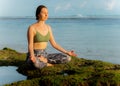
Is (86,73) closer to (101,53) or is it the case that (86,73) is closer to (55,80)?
(55,80)

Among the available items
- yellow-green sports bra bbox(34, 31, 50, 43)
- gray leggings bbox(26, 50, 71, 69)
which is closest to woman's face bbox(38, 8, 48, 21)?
yellow-green sports bra bbox(34, 31, 50, 43)

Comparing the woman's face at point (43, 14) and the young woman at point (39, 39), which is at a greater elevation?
the woman's face at point (43, 14)

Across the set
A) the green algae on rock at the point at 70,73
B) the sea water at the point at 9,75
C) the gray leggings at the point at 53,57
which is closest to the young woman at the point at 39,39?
the gray leggings at the point at 53,57

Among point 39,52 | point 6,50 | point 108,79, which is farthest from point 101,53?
point 108,79

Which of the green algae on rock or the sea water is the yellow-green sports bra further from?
the sea water

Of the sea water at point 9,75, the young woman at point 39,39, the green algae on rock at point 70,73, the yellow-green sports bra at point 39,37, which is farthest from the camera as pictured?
the yellow-green sports bra at point 39,37

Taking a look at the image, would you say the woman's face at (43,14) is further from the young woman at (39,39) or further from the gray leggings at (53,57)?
the gray leggings at (53,57)

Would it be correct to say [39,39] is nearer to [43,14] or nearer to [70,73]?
[43,14]

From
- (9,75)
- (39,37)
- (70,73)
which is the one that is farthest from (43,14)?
(9,75)

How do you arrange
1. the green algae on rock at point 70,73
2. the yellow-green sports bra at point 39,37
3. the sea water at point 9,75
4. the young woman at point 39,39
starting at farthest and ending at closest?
the yellow-green sports bra at point 39,37 → the young woman at point 39,39 → the sea water at point 9,75 → the green algae on rock at point 70,73

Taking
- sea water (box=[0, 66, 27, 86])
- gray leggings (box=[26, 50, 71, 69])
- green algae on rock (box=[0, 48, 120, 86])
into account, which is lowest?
sea water (box=[0, 66, 27, 86])

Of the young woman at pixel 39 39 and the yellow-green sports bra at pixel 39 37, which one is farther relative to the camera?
the yellow-green sports bra at pixel 39 37

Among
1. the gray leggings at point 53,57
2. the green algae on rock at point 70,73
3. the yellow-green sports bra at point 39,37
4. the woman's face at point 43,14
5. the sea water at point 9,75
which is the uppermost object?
the woman's face at point 43,14

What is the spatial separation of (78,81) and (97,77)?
1.56ft
